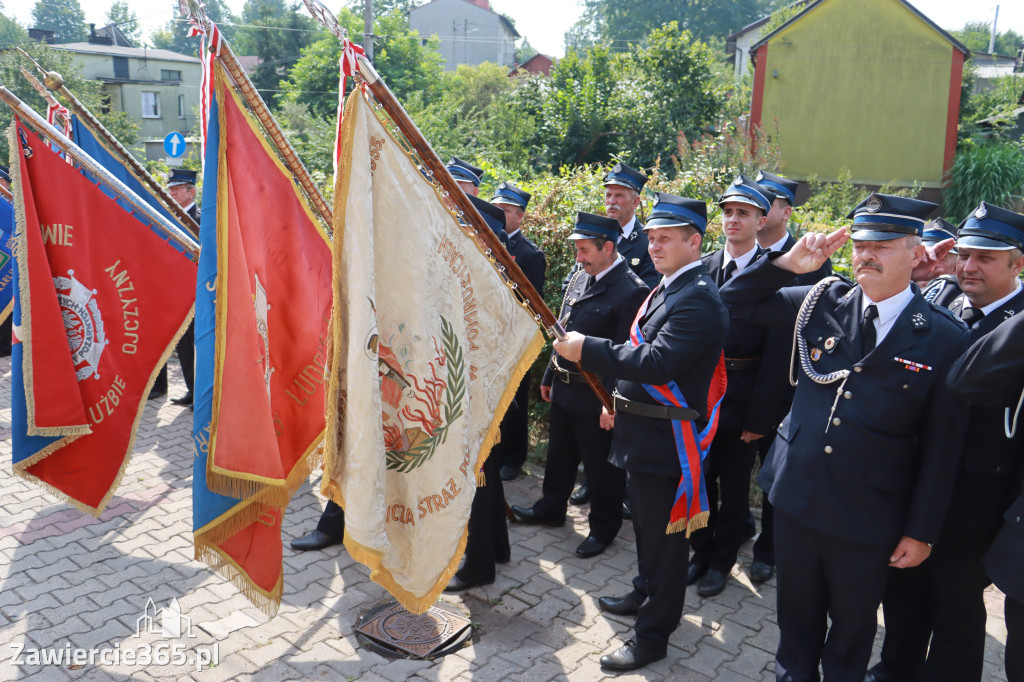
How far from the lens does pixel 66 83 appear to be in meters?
24.9

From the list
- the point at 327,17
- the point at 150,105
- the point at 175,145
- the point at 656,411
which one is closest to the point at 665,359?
the point at 656,411

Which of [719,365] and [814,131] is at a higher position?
[814,131]

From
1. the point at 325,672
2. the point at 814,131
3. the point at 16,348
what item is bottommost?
the point at 325,672

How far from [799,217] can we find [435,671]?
5502 millimetres

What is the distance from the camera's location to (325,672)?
12.2 feet

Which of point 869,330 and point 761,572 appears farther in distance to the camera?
point 761,572

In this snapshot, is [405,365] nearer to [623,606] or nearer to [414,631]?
[414,631]

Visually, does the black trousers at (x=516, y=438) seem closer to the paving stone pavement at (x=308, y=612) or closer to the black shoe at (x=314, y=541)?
the paving stone pavement at (x=308, y=612)

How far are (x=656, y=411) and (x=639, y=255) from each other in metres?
2.32

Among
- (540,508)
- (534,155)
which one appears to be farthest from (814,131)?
(540,508)

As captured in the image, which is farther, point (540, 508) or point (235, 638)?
point (540, 508)

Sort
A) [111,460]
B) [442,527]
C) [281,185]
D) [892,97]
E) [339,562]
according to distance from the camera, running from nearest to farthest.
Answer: [442,527] < [281,185] < [111,460] < [339,562] < [892,97]

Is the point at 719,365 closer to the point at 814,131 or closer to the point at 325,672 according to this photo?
the point at 325,672

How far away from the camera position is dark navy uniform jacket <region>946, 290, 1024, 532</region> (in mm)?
3115
